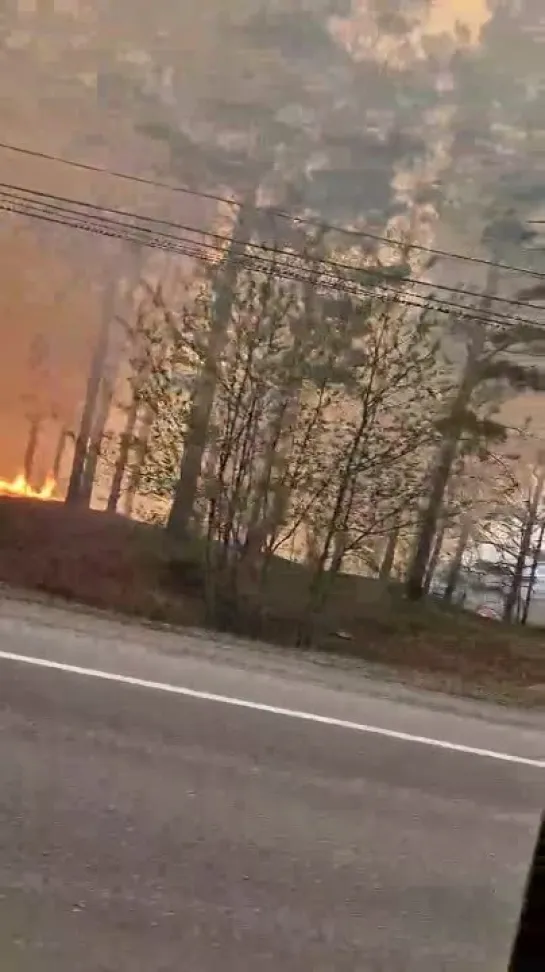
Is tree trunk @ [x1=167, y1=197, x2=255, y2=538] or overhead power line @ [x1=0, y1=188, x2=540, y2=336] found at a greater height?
overhead power line @ [x1=0, y1=188, x2=540, y2=336]

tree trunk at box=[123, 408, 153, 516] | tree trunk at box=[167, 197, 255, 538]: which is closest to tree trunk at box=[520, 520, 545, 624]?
tree trunk at box=[167, 197, 255, 538]

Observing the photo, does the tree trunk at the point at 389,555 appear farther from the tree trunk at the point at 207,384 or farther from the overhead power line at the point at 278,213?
the overhead power line at the point at 278,213

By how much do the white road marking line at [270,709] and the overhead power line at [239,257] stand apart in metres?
1.06

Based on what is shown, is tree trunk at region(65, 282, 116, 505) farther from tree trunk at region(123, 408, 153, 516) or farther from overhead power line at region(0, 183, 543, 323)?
overhead power line at region(0, 183, 543, 323)

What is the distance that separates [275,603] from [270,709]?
1.31 feet

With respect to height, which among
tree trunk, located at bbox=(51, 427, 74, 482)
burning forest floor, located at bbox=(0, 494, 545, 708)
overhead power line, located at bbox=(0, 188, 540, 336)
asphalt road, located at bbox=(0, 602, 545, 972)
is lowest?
asphalt road, located at bbox=(0, 602, 545, 972)

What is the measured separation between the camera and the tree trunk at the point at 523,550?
2.40 metres

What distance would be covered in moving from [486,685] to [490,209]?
Answer: 1.21m

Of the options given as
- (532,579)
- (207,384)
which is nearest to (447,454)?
(532,579)

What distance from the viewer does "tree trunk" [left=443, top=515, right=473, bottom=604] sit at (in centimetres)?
241

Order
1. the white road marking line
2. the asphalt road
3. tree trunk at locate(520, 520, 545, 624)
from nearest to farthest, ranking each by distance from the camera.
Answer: the asphalt road → the white road marking line → tree trunk at locate(520, 520, 545, 624)

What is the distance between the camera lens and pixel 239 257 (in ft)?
8.00

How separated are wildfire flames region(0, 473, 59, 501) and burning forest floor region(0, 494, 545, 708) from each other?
0.01 m

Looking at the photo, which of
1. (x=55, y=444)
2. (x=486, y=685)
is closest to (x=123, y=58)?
(x=55, y=444)
